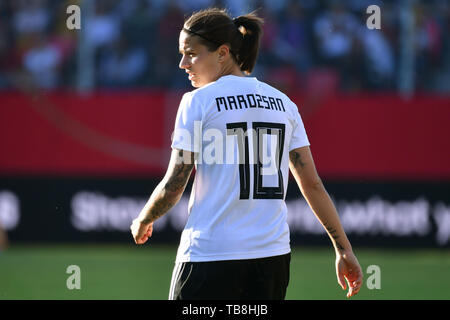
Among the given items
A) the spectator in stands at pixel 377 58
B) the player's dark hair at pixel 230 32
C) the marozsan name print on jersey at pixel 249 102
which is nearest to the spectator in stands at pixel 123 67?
the spectator in stands at pixel 377 58

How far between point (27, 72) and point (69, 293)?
5.59m

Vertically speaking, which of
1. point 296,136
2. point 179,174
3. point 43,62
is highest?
point 43,62

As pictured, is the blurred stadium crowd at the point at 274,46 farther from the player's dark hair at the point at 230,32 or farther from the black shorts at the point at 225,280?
the black shorts at the point at 225,280

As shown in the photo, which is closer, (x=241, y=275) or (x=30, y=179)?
(x=241, y=275)

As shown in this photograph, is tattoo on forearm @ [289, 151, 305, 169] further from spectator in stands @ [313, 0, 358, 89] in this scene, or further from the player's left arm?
spectator in stands @ [313, 0, 358, 89]

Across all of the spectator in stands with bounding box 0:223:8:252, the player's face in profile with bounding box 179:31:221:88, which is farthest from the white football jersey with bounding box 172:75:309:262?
the spectator in stands with bounding box 0:223:8:252

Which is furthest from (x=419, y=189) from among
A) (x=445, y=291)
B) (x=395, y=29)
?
(x=445, y=291)

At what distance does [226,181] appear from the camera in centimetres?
369

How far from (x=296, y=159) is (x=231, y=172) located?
45cm

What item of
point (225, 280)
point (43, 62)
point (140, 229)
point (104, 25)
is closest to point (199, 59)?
point (140, 229)

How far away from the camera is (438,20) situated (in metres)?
12.6

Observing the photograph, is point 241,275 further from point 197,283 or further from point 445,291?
point 445,291

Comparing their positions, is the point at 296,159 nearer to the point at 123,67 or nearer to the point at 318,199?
the point at 318,199
